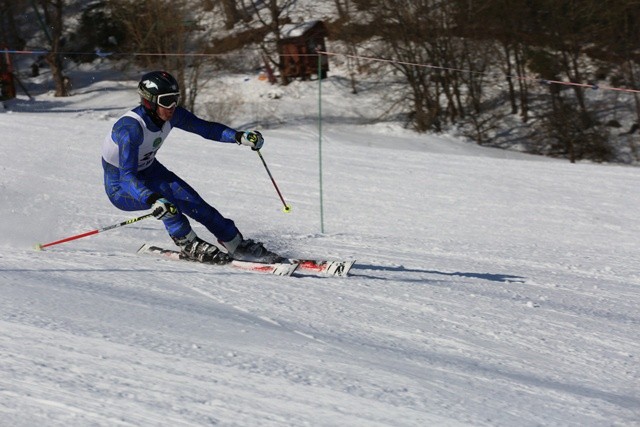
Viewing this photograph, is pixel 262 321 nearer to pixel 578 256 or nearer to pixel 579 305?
pixel 579 305

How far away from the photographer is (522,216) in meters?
10.6

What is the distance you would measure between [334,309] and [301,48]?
24906 millimetres

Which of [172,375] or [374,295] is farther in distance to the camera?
[374,295]

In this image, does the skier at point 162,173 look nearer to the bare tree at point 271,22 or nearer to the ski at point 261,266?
the ski at point 261,266

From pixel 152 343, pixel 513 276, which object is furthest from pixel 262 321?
pixel 513 276

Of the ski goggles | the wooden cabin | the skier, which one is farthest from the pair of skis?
the wooden cabin

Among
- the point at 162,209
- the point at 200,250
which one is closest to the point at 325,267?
the point at 200,250

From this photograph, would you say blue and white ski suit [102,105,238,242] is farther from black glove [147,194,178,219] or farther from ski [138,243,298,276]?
ski [138,243,298,276]

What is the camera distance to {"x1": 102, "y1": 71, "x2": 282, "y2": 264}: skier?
629 centimetres

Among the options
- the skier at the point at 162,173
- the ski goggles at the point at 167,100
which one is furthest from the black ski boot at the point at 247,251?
the ski goggles at the point at 167,100

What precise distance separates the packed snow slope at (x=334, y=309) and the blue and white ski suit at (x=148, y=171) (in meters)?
0.44

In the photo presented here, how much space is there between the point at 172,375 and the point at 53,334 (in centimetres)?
73

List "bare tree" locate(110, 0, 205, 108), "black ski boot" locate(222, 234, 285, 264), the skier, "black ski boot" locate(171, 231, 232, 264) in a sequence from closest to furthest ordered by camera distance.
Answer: the skier → "black ski boot" locate(171, 231, 232, 264) → "black ski boot" locate(222, 234, 285, 264) → "bare tree" locate(110, 0, 205, 108)

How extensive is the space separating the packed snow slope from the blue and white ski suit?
1.44ft
